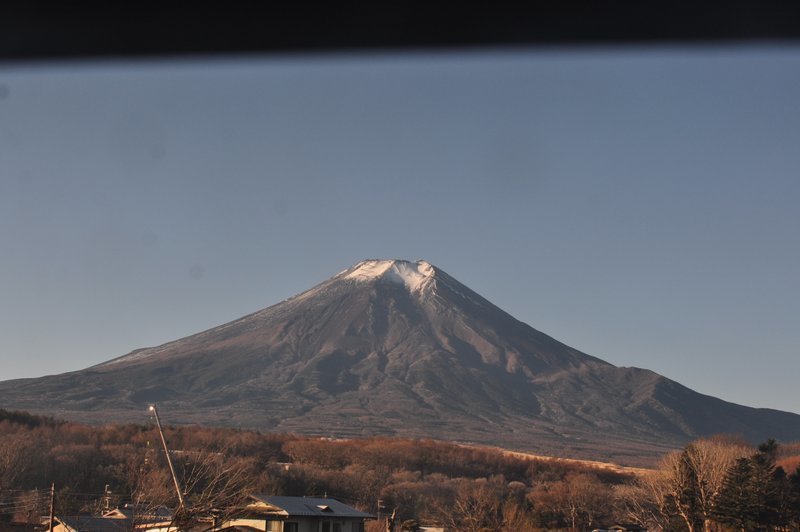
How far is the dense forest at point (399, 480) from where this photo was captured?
153 feet

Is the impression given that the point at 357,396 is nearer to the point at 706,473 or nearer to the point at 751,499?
the point at 706,473

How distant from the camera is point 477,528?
55062 mm

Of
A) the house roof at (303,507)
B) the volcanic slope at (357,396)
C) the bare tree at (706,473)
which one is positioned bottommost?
the house roof at (303,507)

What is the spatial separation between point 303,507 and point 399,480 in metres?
39.2

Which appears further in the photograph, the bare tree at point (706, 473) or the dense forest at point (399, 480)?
the bare tree at point (706, 473)

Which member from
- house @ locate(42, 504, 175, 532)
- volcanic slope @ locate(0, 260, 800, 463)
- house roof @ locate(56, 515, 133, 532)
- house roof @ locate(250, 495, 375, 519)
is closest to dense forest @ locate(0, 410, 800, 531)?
house @ locate(42, 504, 175, 532)

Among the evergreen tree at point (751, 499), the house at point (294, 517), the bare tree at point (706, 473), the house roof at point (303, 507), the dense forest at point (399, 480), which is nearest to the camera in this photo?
the house at point (294, 517)

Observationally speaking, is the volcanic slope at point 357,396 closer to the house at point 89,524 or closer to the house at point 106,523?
the house at point 106,523

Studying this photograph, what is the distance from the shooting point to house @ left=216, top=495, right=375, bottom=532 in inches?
1539

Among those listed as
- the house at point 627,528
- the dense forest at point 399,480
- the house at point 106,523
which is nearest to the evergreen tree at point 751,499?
the dense forest at point 399,480

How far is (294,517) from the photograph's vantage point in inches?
1551

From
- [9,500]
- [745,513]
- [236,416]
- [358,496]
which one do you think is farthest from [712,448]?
[236,416]

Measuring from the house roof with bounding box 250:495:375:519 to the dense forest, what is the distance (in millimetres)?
1716

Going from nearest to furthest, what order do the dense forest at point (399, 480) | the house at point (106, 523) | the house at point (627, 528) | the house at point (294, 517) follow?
the house at point (106, 523) → the house at point (294, 517) → the dense forest at point (399, 480) → the house at point (627, 528)
